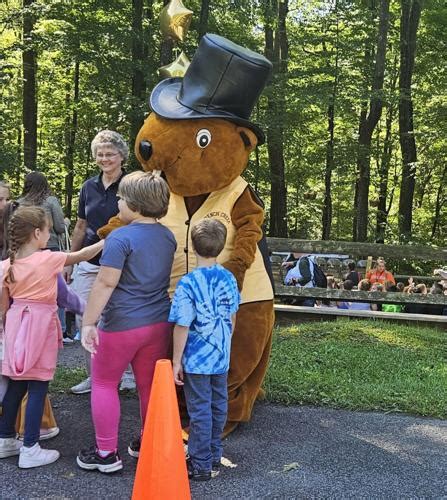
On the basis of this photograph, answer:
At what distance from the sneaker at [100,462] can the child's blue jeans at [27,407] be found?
323mm

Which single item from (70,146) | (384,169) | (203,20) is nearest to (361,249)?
(203,20)

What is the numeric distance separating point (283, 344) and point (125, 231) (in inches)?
156

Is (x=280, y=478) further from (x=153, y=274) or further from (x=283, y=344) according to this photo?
(x=283, y=344)

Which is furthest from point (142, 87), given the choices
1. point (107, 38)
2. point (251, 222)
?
point (251, 222)

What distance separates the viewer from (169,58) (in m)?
12.0

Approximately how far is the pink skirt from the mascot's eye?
4.88 feet

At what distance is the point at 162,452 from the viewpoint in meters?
2.79

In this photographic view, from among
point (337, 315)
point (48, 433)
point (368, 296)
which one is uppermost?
point (368, 296)

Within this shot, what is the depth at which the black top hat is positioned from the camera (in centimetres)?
393

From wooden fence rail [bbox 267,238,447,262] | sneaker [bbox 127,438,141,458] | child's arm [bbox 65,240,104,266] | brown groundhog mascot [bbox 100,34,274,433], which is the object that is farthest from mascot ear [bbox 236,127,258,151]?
wooden fence rail [bbox 267,238,447,262]

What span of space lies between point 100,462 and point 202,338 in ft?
3.10

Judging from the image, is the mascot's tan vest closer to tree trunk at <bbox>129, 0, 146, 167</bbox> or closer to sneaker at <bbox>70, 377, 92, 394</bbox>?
sneaker at <bbox>70, 377, 92, 394</bbox>

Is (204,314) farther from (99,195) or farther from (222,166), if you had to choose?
(99,195)

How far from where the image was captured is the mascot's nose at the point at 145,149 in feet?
13.3
